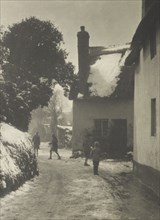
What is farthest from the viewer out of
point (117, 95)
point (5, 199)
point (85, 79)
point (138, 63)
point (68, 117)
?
point (68, 117)

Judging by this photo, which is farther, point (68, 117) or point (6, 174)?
point (68, 117)

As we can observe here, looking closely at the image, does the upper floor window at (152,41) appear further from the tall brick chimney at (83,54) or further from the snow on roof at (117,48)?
the snow on roof at (117,48)

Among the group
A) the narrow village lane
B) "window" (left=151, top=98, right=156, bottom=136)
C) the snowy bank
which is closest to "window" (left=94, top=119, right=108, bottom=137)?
the narrow village lane

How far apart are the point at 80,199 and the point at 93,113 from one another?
1577cm

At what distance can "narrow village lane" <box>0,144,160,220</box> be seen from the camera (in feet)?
30.8

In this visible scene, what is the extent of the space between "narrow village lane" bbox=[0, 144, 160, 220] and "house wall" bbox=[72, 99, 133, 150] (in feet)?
32.7

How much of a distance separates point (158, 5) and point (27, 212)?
681cm

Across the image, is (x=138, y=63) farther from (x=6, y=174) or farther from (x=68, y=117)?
(x=68, y=117)

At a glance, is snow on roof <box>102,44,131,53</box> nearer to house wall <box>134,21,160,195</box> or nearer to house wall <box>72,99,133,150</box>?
house wall <box>72,99,133,150</box>

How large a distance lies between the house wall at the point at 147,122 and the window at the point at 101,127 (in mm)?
9400

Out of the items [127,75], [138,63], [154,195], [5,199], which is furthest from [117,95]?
[5,199]

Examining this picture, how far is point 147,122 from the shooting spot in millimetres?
14406

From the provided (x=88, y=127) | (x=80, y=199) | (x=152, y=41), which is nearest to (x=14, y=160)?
(x=80, y=199)

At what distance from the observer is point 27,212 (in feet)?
31.3
